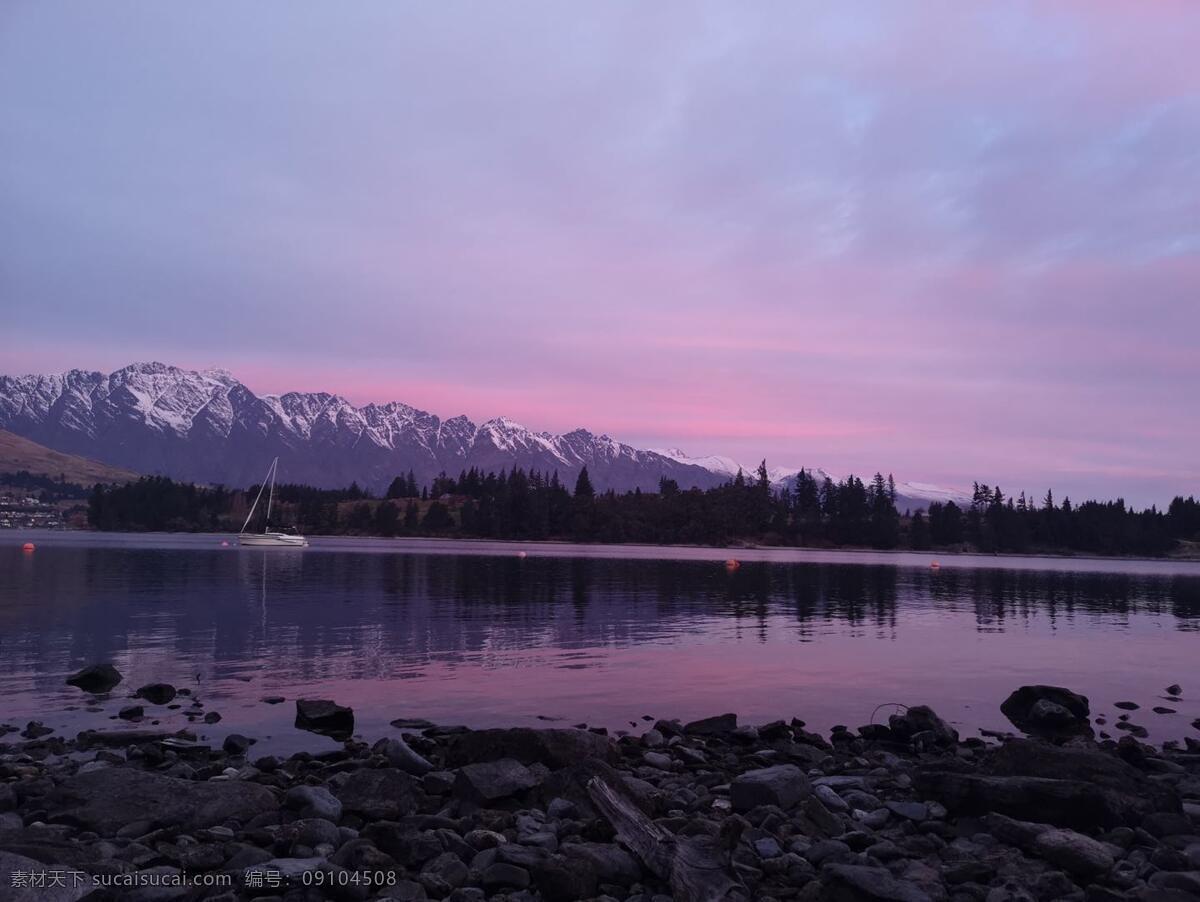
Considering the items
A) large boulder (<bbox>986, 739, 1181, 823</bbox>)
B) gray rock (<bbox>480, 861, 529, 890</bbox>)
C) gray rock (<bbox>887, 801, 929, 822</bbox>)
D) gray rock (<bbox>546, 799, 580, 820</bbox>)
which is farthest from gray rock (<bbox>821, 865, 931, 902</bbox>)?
large boulder (<bbox>986, 739, 1181, 823</bbox>)

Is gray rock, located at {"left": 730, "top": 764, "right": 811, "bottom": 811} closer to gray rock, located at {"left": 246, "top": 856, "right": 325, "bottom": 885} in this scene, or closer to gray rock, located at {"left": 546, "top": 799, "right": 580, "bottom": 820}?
gray rock, located at {"left": 546, "top": 799, "right": 580, "bottom": 820}

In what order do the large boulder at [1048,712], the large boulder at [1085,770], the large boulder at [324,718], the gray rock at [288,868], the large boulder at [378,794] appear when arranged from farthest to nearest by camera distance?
the large boulder at [1048,712] < the large boulder at [324,718] < the large boulder at [1085,770] < the large boulder at [378,794] < the gray rock at [288,868]

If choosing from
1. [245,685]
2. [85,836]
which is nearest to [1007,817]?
[85,836]

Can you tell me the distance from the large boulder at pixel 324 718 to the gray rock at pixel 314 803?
9.88 meters

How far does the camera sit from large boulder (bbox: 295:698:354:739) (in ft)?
95.6

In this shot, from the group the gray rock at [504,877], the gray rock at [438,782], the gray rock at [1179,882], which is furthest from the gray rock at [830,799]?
the gray rock at [438,782]

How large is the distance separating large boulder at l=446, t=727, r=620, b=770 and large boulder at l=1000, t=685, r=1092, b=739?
1883cm

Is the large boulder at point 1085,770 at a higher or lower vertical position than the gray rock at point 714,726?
higher

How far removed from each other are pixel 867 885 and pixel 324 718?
20493 millimetres

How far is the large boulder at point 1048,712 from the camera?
3338 cm

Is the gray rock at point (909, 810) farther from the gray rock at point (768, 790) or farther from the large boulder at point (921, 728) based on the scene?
the large boulder at point (921, 728)

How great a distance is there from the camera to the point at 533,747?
23.9 meters

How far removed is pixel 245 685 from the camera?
1463 inches

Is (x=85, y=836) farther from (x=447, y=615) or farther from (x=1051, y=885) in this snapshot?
(x=447, y=615)
